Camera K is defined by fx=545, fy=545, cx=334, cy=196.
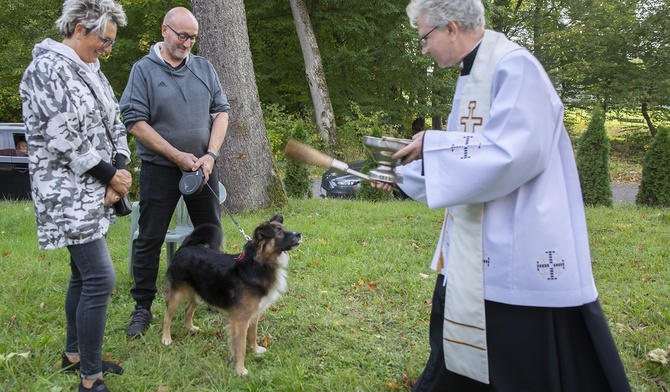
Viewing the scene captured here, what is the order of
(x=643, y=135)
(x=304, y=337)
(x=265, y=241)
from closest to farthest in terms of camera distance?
(x=265, y=241) < (x=304, y=337) < (x=643, y=135)

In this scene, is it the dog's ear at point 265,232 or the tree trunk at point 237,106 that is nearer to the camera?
the dog's ear at point 265,232

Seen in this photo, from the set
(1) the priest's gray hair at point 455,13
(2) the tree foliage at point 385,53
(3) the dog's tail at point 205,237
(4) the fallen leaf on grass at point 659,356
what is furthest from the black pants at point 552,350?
(2) the tree foliage at point 385,53

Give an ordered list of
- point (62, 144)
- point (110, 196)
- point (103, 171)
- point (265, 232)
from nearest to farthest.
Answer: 1. point (62, 144)
2. point (103, 171)
3. point (110, 196)
4. point (265, 232)

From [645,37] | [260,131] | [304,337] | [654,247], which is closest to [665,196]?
[654,247]

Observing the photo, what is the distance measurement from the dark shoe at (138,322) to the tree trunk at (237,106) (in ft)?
13.8

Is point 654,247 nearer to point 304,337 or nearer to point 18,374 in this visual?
point 304,337

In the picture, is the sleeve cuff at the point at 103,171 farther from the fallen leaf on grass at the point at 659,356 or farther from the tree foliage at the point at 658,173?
the tree foliage at the point at 658,173

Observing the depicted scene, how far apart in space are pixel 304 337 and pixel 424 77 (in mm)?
19477

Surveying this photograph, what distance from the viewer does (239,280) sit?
3826 mm

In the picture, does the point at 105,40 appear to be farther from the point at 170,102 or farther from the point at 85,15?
the point at 170,102

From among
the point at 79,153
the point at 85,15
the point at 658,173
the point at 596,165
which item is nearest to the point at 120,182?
the point at 79,153

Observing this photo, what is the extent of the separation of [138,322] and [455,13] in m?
3.36

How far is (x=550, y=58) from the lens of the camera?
25.0 metres

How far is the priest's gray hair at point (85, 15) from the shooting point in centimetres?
287
